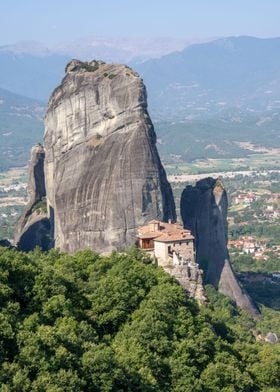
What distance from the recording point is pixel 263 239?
10200cm

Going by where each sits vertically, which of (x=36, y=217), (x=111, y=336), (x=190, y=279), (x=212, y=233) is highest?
(x=36, y=217)

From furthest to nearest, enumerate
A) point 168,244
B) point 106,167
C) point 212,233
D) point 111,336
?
1. point 212,233
2. point 106,167
3. point 168,244
4. point 111,336

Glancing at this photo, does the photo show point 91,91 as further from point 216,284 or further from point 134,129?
point 216,284

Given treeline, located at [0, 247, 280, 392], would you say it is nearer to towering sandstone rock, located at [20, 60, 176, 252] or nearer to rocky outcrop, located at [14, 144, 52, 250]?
towering sandstone rock, located at [20, 60, 176, 252]

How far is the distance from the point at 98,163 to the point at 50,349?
30.5m

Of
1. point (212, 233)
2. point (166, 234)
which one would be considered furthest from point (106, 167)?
point (166, 234)

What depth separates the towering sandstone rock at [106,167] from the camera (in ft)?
164

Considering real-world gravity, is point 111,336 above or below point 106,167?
below

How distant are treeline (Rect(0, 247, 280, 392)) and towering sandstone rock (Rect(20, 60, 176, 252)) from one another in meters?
18.4

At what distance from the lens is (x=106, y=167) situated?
166ft

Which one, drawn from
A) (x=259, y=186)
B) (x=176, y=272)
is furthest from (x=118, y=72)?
(x=259, y=186)

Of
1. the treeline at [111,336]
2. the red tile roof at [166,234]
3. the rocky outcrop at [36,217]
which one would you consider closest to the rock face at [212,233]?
the rocky outcrop at [36,217]

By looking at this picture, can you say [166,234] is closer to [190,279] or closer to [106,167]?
[190,279]

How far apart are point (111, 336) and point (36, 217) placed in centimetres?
3629
